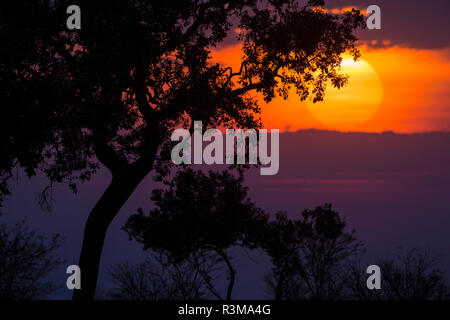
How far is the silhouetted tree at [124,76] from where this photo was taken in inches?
640

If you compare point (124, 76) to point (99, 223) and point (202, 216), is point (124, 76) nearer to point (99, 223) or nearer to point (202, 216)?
point (99, 223)

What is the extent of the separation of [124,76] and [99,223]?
189 inches

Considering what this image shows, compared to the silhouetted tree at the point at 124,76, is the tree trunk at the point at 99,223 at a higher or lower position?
lower

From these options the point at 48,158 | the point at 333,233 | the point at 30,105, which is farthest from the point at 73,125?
the point at 333,233

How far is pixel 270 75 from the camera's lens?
65.5 ft

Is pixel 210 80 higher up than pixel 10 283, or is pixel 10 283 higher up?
pixel 210 80

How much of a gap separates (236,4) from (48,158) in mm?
8216

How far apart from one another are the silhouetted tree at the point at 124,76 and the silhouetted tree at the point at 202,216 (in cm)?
711

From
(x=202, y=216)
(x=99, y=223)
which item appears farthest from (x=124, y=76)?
(x=202, y=216)

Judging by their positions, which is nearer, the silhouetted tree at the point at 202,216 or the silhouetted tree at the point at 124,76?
the silhouetted tree at the point at 124,76

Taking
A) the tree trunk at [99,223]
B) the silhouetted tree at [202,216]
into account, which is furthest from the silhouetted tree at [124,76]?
the silhouetted tree at [202,216]

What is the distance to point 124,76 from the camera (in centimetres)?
1688

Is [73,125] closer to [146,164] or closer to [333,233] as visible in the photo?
[146,164]

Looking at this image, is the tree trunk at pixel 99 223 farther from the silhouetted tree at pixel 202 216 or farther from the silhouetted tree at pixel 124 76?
the silhouetted tree at pixel 202 216
